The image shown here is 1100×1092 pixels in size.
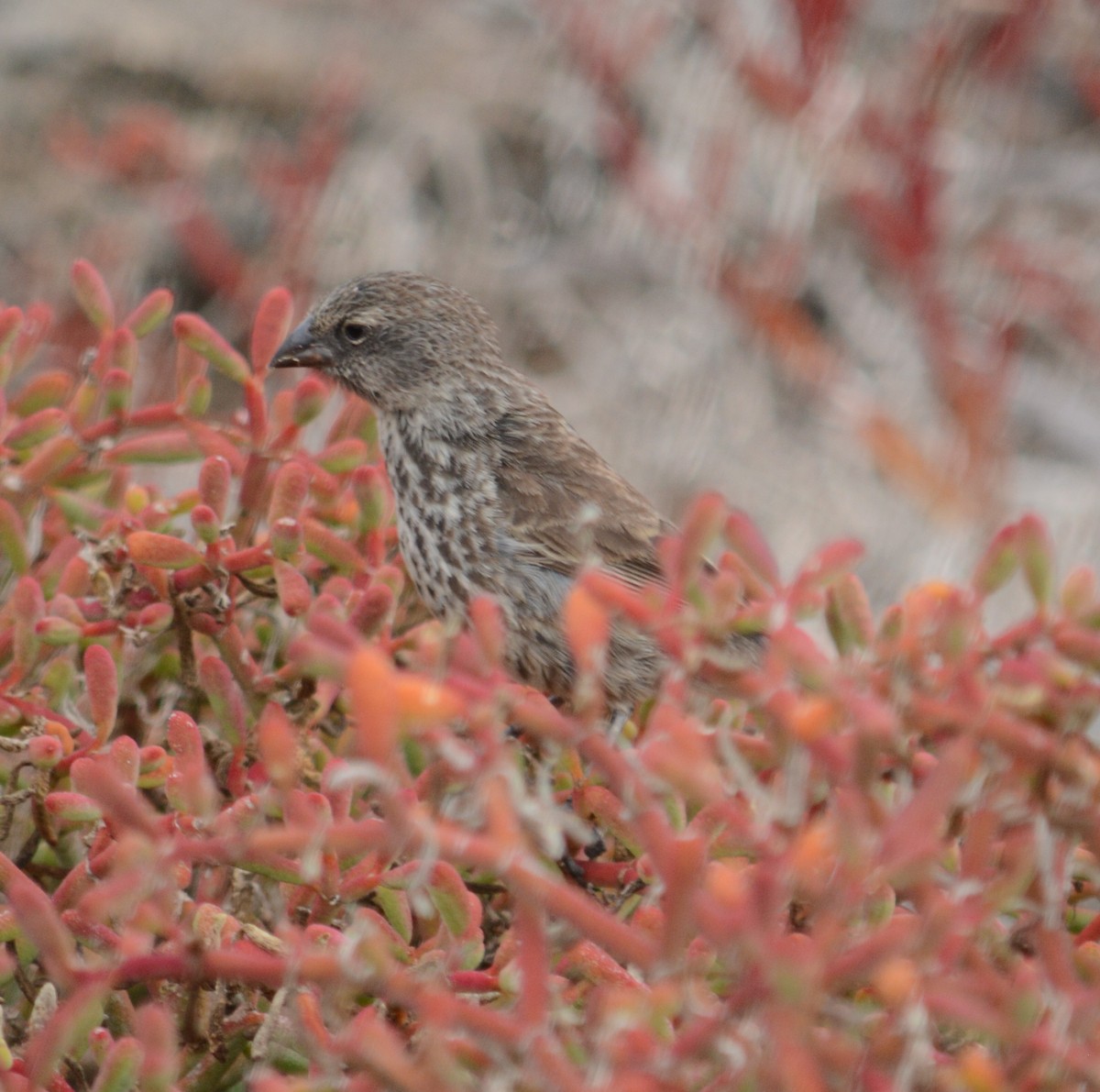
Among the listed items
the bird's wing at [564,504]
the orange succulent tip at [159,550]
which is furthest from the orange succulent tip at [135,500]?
the bird's wing at [564,504]

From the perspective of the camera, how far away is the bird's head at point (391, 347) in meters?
3.38

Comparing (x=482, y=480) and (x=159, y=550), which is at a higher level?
(x=482, y=480)

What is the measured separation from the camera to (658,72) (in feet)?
20.9

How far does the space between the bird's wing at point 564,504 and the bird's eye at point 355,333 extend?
38 centimetres

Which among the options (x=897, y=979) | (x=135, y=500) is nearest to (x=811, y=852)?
(x=897, y=979)

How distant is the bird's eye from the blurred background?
6.20ft

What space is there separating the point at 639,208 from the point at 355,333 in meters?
2.61

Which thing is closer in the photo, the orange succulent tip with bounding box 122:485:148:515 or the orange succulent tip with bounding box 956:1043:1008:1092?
the orange succulent tip with bounding box 956:1043:1008:1092

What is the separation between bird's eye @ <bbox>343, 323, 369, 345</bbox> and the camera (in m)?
3.42

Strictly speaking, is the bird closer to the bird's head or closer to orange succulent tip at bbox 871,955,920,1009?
the bird's head

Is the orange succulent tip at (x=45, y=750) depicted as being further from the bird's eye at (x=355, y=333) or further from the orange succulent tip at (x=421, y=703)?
the bird's eye at (x=355, y=333)

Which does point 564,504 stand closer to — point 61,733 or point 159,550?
point 159,550

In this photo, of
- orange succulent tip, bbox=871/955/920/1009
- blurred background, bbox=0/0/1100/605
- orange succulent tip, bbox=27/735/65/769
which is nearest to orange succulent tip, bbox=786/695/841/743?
orange succulent tip, bbox=871/955/920/1009

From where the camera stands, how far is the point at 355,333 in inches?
135
